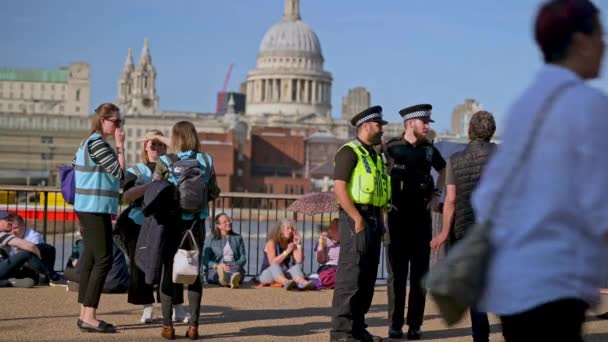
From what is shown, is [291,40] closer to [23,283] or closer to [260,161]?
[260,161]

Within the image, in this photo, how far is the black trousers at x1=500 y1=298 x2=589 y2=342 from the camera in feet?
9.46

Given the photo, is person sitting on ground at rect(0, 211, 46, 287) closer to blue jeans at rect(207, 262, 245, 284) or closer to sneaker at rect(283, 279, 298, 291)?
blue jeans at rect(207, 262, 245, 284)

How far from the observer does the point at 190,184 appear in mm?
7090

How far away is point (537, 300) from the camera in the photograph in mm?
2855

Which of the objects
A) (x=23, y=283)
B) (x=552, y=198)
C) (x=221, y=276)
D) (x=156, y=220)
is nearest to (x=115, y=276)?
(x=23, y=283)

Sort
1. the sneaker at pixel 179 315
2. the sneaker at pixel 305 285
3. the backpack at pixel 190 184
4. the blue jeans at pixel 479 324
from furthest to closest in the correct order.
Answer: the sneaker at pixel 305 285, the sneaker at pixel 179 315, the backpack at pixel 190 184, the blue jeans at pixel 479 324

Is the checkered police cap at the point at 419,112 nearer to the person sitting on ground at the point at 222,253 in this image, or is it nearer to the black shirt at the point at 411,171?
the black shirt at the point at 411,171

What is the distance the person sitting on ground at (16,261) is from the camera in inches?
413

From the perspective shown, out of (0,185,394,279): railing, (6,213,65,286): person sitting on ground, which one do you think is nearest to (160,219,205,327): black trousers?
(0,185,394,279): railing

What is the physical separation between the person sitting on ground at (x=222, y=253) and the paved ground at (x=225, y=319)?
0.63 metres

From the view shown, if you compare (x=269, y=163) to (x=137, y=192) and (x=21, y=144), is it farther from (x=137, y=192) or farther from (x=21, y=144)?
(x=137, y=192)

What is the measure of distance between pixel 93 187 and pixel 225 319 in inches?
73.8

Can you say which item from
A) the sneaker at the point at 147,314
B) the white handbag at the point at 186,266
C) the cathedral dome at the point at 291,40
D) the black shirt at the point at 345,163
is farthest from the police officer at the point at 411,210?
the cathedral dome at the point at 291,40

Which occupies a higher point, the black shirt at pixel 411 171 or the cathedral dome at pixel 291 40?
the cathedral dome at pixel 291 40
